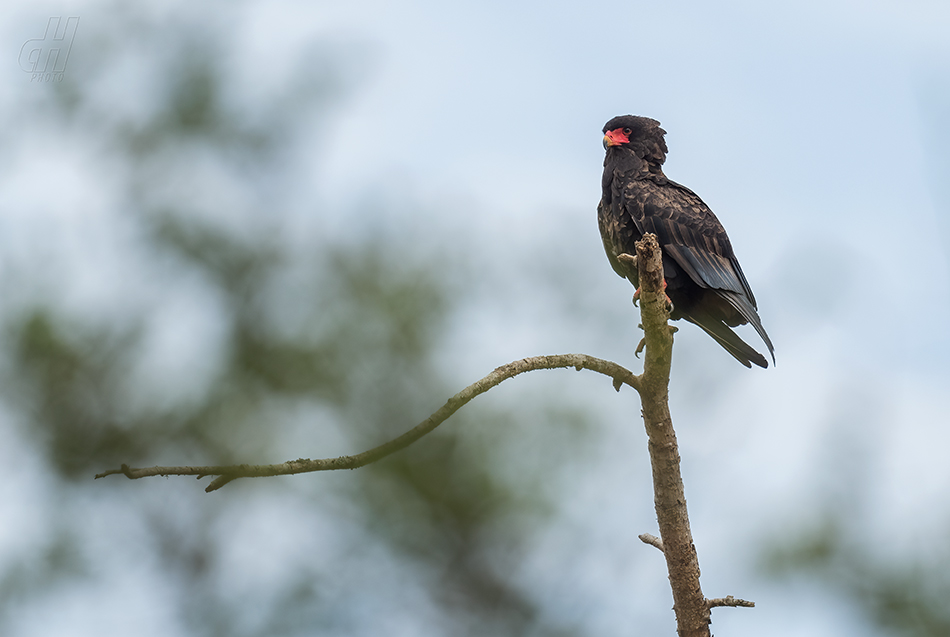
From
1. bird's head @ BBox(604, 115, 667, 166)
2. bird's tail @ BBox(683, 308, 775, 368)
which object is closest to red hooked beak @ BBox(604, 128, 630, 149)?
bird's head @ BBox(604, 115, 667, 166)

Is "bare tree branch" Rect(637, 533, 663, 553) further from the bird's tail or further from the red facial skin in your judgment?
the red facial skin

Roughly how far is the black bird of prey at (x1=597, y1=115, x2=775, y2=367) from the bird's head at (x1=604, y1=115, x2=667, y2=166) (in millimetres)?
172

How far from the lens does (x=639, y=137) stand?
17.7 feet

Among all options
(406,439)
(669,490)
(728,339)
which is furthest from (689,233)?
(406,439)

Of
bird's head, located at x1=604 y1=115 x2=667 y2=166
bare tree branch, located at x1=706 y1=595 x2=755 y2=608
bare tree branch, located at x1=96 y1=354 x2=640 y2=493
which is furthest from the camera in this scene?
bird's head, located at x1=604 y1=115 x2=667 y2=166

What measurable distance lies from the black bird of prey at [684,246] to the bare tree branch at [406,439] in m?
1.11

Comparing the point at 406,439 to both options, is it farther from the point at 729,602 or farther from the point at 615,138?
the point at 615,138

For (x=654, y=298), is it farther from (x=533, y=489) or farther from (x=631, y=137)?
(x=533, y=489)

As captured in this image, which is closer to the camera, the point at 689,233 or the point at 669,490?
the point at 669,490

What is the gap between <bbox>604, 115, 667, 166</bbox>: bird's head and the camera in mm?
5355

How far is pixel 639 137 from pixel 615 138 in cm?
16

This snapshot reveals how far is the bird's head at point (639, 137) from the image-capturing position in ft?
17.6

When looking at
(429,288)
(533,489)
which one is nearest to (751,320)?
(533,489)

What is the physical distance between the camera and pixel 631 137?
5.43 meters
